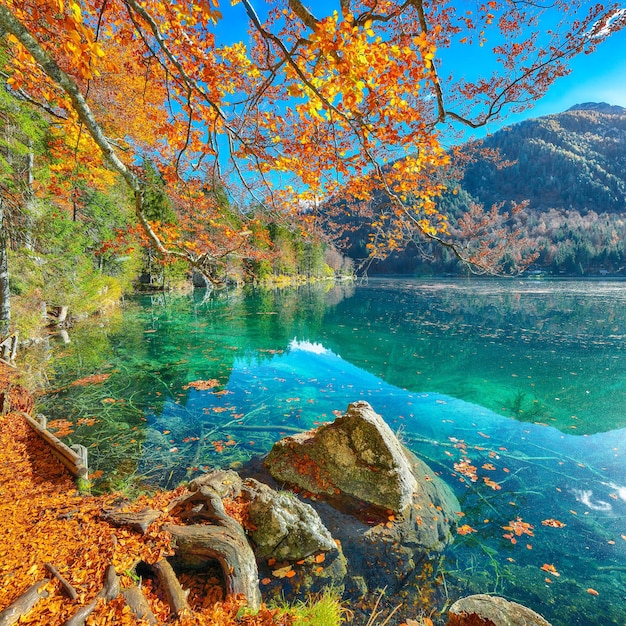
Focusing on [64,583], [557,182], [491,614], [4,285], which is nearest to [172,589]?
A: [64,583]

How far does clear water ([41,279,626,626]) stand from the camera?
4.13 meters

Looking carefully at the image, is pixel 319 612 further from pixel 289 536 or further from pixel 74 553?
pixel 74 553

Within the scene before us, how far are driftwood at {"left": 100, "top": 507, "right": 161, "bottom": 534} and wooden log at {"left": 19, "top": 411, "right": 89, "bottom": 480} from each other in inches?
54.6

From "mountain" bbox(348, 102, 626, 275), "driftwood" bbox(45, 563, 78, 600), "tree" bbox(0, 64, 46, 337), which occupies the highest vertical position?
"mountain" bbox(348, 102, 626, 275)

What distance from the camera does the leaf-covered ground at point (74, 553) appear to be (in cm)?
246

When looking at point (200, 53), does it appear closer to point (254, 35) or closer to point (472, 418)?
point (254, 35)

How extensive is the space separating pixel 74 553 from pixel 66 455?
88.4 inches

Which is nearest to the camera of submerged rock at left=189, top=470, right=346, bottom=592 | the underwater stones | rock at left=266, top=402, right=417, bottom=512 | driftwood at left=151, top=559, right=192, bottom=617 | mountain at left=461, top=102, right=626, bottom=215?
driftwood at left=151, top=559, right=192, bottom=617

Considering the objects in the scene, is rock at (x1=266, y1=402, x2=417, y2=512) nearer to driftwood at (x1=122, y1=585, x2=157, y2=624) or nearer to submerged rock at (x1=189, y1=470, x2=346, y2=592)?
submerged rock at (x1=189, y1=470, x2=346, y2=592)

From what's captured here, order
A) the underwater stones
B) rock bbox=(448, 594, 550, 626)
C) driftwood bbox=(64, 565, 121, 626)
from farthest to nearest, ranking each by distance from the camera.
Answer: the underwater stones → driftwood bbox=(64, 565, 121, 626) → rock bbox=(448, 594, 550, 626)

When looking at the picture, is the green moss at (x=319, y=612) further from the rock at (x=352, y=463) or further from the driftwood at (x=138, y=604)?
the rock at (x=352, y=463)

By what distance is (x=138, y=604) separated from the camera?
2543 mm

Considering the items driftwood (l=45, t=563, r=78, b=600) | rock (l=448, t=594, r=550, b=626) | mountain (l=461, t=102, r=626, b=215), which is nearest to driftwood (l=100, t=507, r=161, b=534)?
driftwood (l=45, t=563, r=78, b=600)

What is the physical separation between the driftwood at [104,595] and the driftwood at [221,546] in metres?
0.66
